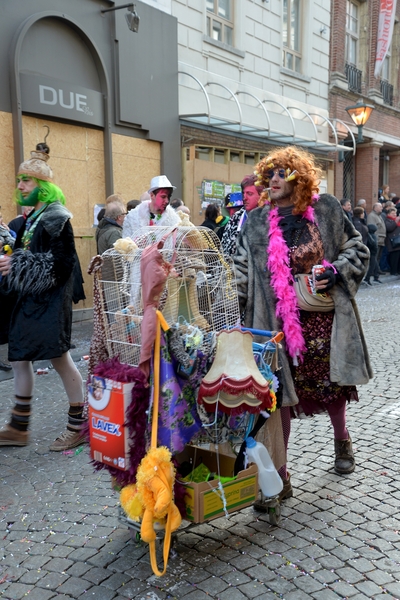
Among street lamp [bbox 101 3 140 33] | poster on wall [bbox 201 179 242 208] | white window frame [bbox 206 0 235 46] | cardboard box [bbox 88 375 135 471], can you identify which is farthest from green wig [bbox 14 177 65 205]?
white window frame [bbox 206 0 235 46]

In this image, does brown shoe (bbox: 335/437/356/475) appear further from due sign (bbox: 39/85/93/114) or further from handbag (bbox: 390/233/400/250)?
handbag (bbox: 390/233/400/250)

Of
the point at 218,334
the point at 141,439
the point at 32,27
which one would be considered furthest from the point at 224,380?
the point at 32,27

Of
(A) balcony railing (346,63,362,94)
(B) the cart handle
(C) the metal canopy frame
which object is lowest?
(B) the cart handle

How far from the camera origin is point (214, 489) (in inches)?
104

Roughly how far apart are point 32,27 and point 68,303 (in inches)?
249

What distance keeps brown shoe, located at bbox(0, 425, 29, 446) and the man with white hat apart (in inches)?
89.8

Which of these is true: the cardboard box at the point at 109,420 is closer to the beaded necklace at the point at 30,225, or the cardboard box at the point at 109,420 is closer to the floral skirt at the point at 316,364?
the floral skirt at the point at 316,364

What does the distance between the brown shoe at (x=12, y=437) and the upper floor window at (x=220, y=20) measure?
1130 centimetres

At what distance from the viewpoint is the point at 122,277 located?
122 inches

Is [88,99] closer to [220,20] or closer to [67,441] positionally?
[220,20]

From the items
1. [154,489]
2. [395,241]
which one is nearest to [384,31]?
[395,241]

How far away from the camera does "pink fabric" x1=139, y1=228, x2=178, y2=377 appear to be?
8.17 ft

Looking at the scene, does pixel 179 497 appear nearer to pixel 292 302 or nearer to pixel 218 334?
pixel 218 334

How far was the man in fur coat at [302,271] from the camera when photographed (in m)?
3.26
